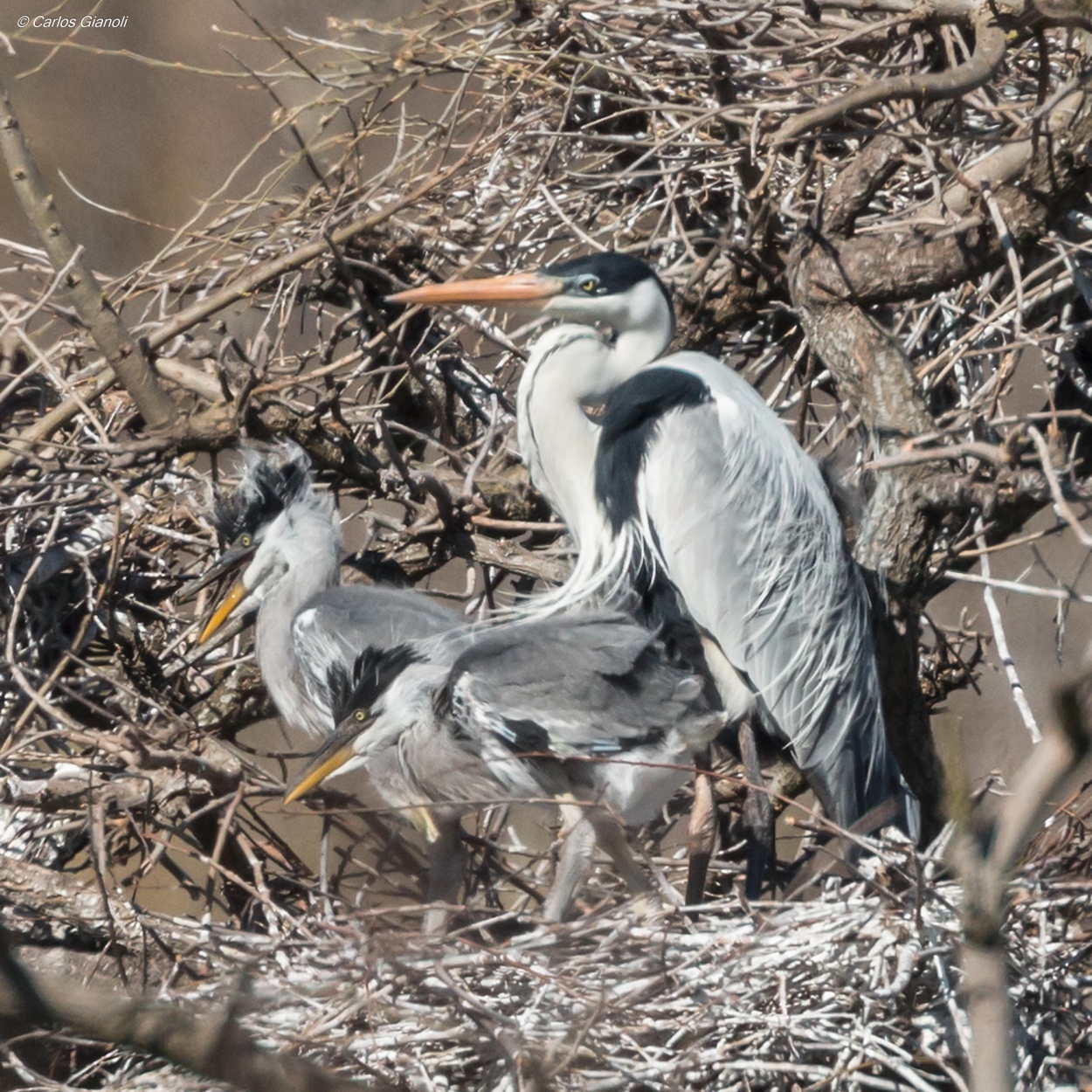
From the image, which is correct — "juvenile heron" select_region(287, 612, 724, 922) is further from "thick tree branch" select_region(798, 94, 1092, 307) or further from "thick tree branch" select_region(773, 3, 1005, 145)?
"thick tree branch" select_region(773, 3, 1005, 145)

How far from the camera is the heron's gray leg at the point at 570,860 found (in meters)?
2.03

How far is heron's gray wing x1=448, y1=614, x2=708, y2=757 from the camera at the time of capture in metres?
1.94

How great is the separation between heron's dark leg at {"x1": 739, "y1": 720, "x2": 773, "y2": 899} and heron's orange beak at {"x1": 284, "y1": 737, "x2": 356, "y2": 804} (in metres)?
0.59

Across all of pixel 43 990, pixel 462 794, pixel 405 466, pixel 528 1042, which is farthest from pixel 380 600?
pixel 43 990

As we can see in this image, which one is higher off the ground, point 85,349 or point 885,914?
point 85,349

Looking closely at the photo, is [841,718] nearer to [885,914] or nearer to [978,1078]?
[885,914]

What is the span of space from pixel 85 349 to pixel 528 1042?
1.43 m

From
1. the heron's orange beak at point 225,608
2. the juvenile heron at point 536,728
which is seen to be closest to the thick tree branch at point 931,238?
the juvenile heron at point 536,728

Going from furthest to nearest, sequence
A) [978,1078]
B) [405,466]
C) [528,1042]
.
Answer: [405,466] < [528,1042] < [978,1078]

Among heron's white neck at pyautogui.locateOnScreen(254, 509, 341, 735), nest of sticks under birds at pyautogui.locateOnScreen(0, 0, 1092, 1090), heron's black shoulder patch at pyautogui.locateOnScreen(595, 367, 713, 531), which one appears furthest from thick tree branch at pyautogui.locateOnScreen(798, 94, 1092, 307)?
heron's white neck at pyautogui.locateOnScreen(254, 509, 341, 735)

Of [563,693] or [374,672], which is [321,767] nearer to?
[374,672]

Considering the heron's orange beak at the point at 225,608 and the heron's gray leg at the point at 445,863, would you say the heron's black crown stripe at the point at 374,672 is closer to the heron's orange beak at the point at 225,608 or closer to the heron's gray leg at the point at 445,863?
the heron's gray leg at the point at 445,863

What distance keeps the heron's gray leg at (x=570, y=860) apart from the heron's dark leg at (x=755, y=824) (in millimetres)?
304

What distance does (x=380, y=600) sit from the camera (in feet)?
7.43
